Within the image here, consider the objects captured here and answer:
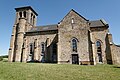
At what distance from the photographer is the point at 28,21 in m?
40.3

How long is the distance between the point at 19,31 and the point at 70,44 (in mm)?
17319

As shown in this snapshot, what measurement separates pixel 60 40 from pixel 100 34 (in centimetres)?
1009

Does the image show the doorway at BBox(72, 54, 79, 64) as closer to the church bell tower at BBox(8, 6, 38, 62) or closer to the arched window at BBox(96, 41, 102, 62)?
the arched window at BBox(96, 41, 102, 62)

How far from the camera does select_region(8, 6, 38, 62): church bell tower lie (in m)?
35.3

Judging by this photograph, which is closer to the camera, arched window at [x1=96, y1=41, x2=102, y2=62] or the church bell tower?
arched window at [x1=96, y1=41, x2=102, y2=62]

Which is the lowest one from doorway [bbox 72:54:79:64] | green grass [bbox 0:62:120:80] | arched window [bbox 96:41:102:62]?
green grass [bbox 0:62:120:80]

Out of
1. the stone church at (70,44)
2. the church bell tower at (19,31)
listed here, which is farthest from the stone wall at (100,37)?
the church bell tower at (19,31)

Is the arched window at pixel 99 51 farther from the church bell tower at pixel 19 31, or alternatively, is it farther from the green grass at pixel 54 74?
the church bell tower at pixel 19 31

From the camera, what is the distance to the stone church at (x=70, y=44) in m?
28.0

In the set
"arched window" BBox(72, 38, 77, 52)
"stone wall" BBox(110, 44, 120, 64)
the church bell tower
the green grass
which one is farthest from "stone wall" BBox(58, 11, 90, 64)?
the green grass

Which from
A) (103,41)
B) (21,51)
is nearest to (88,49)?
(103,41)

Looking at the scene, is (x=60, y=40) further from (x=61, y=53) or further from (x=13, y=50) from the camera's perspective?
(x=13, y=50)

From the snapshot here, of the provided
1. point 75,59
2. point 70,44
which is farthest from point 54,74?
point 70,44

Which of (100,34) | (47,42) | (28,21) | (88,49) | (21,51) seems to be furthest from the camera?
(28,21)
